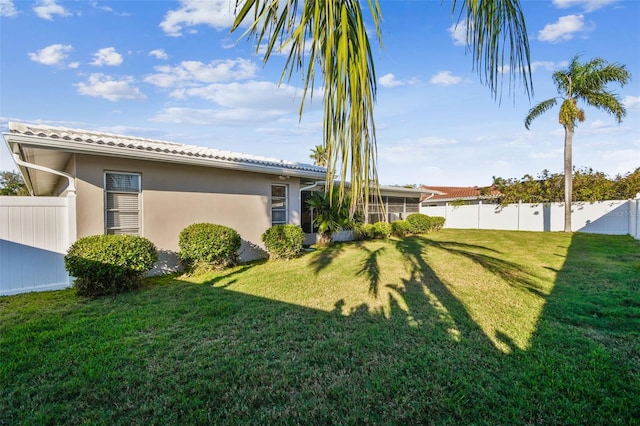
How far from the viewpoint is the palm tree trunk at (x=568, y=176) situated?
1794 cm

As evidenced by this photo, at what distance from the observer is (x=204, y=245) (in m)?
7.64

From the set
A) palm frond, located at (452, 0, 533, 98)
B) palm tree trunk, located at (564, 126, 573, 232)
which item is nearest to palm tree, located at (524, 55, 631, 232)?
palm tree trunk, located at (564, 126, 573, 232)

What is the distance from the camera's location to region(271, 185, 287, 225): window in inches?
428

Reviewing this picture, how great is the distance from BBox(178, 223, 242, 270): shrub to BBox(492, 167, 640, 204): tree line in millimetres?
21130

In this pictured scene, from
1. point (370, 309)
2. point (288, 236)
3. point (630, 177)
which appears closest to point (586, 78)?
point (630, 177)

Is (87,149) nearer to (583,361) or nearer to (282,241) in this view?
(282,241)

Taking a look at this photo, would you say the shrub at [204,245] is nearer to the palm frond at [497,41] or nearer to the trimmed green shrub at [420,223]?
the palm frond at [497,41]

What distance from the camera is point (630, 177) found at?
18344 mm

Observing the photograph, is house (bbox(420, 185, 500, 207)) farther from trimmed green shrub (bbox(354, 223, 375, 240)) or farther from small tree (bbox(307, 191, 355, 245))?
small tree (bbox(307, 191, 355, 245))

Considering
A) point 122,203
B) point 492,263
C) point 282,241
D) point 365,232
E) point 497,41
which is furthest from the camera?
point 365,232

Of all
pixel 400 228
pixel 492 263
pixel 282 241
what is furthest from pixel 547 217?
pixel 282 241

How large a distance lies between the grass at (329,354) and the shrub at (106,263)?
14.4 inches

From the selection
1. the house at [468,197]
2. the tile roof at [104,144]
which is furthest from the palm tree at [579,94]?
the tile roof at [104,144]

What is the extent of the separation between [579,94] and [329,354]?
Answer: 22103 millimetres
